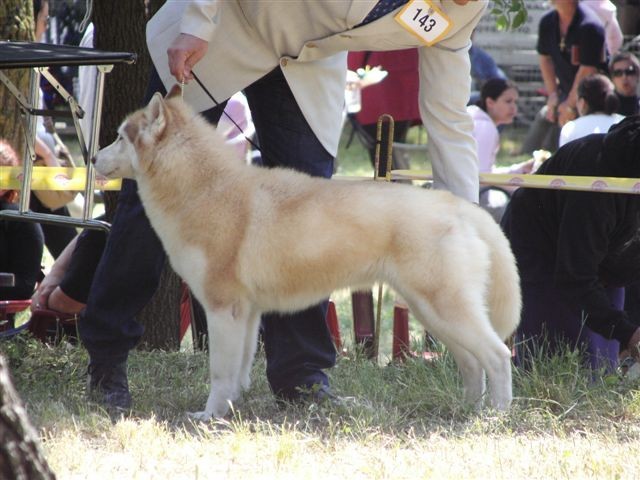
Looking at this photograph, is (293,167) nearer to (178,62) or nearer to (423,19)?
(178,62)

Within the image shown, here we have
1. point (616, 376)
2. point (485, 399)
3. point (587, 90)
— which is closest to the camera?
point (485, 399)

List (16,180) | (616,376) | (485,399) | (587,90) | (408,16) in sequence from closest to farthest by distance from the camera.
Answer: (408,16) < (485,399) < (616,376) < (16,180) < (587,90)

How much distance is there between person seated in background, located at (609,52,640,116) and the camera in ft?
28.1

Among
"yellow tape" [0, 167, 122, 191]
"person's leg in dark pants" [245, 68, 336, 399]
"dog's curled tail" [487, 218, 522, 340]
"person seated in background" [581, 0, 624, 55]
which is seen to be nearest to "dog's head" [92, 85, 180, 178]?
"person's leg in dark pants" [245, 68, 336, 399]

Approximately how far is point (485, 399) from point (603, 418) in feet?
1.55

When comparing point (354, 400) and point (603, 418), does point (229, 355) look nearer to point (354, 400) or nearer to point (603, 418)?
point (354, 400)

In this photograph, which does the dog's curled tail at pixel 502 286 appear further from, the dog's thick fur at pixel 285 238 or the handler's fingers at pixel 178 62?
the handler's fingers at pixel 178 62

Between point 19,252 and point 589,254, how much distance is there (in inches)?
121

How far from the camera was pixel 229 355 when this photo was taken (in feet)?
12.4

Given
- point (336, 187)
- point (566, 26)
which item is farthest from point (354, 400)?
point (566, 26)

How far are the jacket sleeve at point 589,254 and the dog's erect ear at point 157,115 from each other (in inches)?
78.7

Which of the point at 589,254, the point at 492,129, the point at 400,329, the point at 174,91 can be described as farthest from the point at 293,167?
the point at 492,129

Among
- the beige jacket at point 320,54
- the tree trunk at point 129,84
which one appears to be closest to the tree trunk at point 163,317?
the tree trunk at point 129,84

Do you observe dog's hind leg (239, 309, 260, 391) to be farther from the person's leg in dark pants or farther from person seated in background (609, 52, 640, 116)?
person seated in background (609, 52, 640, 116)
